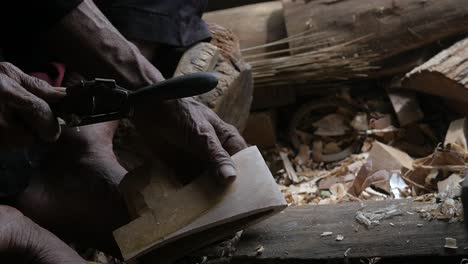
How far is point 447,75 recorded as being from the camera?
79.5 inches

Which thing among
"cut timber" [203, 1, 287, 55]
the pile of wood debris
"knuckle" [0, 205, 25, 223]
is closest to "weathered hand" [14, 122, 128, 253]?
"knuckle" [0, 205, 25, 223]

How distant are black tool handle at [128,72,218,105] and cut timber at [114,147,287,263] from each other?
0.22 m

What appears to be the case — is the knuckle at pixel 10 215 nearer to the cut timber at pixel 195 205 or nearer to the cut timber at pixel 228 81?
the cut timber at pixel 195 205

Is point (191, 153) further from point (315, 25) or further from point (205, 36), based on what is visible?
point (315, 25)

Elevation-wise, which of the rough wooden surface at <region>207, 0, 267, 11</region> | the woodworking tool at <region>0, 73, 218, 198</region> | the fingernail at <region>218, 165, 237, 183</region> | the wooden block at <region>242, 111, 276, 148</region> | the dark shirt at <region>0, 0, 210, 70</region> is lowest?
the wooden block at <region>242, 111, 276, 148</region>

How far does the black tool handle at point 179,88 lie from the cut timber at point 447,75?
1.07 metres

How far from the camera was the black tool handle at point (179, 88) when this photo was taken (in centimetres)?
117

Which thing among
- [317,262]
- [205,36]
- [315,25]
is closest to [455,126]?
[315,25]

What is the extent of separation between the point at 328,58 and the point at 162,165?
42.7 inches

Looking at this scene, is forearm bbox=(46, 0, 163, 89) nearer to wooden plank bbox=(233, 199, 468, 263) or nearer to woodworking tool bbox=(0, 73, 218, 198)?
woodworking tool bbox=(0, 73, 218, 198)

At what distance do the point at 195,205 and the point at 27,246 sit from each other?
34 centimetres

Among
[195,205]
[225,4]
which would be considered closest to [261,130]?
[225,4]

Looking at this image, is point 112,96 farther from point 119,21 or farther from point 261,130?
point 261,130

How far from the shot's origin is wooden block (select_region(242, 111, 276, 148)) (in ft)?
8.28
